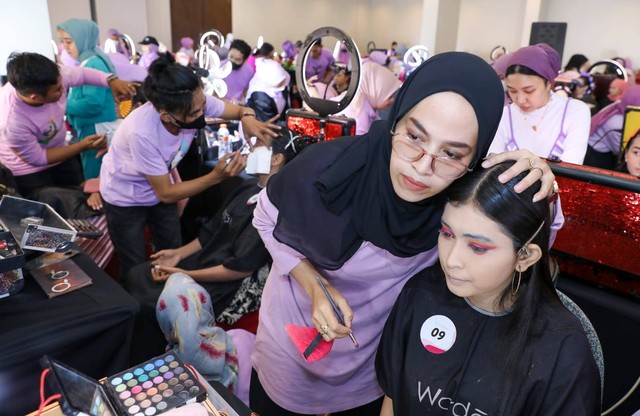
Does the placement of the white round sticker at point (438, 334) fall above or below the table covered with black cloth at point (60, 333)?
above

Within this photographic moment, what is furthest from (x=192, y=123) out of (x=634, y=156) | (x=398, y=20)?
(x=398, y=20)

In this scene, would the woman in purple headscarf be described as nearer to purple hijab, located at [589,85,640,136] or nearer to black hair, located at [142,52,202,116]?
purple hijab, located at [589,85,640,136]

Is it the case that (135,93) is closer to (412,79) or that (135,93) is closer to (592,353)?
(412,79)

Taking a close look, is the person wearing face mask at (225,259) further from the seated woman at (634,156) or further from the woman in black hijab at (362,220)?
the seated woman at (634,156)

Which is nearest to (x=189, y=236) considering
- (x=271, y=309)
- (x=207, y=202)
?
(x=207, y=202)

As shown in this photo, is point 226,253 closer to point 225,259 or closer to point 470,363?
point 225,259

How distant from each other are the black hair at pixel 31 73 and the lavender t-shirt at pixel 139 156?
1.19 ft

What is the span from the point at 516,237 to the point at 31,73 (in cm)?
189

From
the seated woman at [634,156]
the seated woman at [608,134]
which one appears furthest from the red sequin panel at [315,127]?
the seated woman at [608,134]

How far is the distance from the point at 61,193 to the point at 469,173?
1991 millimetres

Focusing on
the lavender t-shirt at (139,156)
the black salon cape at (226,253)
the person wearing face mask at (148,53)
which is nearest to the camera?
the black salon cape at (226,253)

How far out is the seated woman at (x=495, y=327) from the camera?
0.82 m

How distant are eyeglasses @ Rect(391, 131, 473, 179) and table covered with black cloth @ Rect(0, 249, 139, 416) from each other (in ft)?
2.34

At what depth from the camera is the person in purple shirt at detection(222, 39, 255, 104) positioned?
16.6ft
